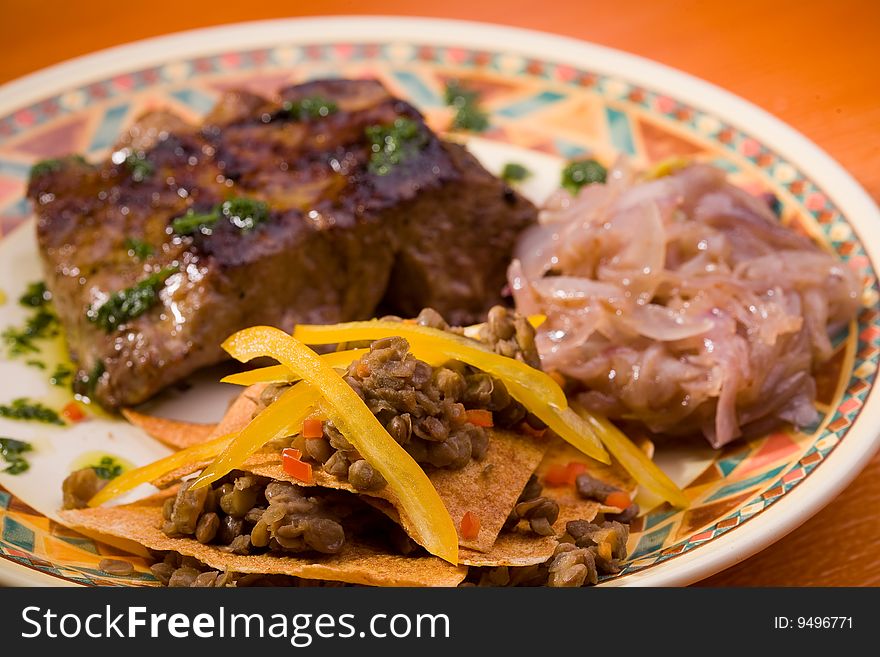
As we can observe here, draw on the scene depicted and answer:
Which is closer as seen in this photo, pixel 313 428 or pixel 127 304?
pixel 313 428

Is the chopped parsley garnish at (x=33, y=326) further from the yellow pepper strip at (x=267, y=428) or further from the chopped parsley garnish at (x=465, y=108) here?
the chopped parsley garnish at (x=465, y=108)

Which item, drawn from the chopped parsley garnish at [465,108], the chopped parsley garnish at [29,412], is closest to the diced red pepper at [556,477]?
the chopped parsley garnish at [29,412]

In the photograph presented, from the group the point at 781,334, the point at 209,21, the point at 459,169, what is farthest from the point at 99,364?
the point at 209,21

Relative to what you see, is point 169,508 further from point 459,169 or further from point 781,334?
point 781,334

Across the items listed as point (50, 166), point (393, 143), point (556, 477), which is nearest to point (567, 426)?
point (556, 477)

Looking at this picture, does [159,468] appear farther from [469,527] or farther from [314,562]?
[469,527]

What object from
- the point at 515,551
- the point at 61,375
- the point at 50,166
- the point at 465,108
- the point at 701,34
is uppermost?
the point at 701,34
